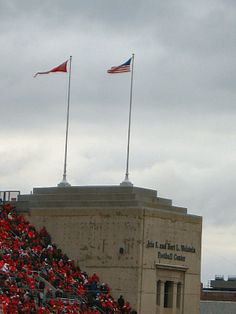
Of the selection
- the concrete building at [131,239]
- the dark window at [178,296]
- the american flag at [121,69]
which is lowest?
the dark window at [178,296]

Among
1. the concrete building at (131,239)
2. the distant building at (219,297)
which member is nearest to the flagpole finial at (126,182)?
the concrete building at (131,239)

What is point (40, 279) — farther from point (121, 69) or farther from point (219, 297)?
point (219, 297)

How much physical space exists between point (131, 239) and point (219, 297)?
31765 millimetres

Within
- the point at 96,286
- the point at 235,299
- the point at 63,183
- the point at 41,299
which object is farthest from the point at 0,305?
the point at 235,299

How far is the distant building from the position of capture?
78.2m

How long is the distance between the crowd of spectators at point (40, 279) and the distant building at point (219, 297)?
20978mm

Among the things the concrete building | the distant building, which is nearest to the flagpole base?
the concrete building

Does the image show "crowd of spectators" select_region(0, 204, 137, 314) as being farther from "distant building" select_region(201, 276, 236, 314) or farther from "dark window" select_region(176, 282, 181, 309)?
"distant building" select_region(201, 276, 236, 314)

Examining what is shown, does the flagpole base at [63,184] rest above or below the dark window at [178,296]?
above

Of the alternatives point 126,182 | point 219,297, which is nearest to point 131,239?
point 126,182

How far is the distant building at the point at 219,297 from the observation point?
78.2 meters

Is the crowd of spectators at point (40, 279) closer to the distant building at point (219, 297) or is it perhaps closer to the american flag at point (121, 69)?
the american flag at point (121, 69)

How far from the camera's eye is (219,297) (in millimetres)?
88375

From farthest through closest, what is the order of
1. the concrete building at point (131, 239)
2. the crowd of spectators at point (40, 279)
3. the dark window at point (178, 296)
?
the dark window at point (178, 296), the concrete building at point (131, 239), the crowd of spectators at point (40, 279)
